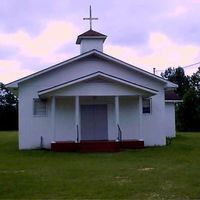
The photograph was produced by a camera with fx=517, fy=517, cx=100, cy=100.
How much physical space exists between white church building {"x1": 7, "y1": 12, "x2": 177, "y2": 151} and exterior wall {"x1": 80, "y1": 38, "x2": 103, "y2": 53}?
2015mm

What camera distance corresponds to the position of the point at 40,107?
93.2 ft

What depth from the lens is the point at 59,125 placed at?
1114 inches

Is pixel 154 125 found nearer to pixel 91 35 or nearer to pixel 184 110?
pixel 91 35

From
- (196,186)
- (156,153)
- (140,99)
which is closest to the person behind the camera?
(196,186)

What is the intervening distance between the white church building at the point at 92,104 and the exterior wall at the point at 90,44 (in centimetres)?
202

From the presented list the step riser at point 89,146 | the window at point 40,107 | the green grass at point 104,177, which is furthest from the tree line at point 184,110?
the green grass at point 104,177

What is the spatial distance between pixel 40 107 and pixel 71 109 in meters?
1.71

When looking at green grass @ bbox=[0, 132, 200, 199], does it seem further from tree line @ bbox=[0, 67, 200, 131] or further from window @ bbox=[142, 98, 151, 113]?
tree line @ bbox=[0, 67, 200, 131]

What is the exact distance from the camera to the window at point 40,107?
28.3 m

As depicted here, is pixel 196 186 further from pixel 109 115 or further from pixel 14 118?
pixel 14 118

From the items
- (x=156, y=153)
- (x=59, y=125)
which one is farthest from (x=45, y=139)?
(x=156, y=153)

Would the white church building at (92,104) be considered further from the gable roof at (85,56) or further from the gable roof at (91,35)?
the gable roof at (91,35)

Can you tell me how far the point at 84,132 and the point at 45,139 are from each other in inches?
87.4

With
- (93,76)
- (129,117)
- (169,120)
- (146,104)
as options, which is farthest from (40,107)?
(169,120)
